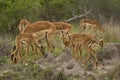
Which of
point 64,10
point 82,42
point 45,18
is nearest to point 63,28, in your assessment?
point 82,42

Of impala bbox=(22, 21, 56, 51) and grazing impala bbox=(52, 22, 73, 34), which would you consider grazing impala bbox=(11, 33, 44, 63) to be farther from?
grazing impala bbox=(52, 22, 73, 34)

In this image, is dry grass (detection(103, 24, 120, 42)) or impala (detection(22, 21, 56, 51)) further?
dry grass (detection(103, 24, 120, 42))

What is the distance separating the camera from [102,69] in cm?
1272

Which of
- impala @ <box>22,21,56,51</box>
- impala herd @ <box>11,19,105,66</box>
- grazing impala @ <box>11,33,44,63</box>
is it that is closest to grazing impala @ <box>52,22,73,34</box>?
impala herd @ <box>11,19,105,66</box>

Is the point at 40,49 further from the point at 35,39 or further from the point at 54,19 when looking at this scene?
the point at 54,19

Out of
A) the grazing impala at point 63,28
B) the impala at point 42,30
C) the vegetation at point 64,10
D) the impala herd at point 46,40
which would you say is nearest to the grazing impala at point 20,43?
the impala herd at point 46,40

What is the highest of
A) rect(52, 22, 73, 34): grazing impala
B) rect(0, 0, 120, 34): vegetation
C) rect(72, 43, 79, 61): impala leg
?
rect(0, 0, 120, 34): vegetation

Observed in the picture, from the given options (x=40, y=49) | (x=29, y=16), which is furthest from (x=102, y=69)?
(x=29, y=16)

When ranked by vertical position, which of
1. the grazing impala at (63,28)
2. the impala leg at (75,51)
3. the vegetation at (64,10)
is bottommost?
the impala leg at (75,51)

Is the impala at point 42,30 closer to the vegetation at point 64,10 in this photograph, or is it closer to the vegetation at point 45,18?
the vegetation at point 45,18

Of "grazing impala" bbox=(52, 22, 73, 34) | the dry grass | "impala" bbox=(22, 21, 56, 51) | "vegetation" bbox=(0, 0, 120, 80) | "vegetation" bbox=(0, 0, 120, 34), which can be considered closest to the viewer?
"vegetation" bbox=(0, 0, 120, 80)

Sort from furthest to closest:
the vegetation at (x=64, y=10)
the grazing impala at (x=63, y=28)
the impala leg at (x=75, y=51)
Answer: the vegetation at (x=64, y=10) < the grazing impala at (x=63, y=28) < the impala leg at (x=75, y=51)

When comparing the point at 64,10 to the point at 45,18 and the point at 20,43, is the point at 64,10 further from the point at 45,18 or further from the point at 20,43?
the point at 20,43

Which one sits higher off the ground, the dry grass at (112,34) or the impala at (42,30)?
the impala at (42,30)
